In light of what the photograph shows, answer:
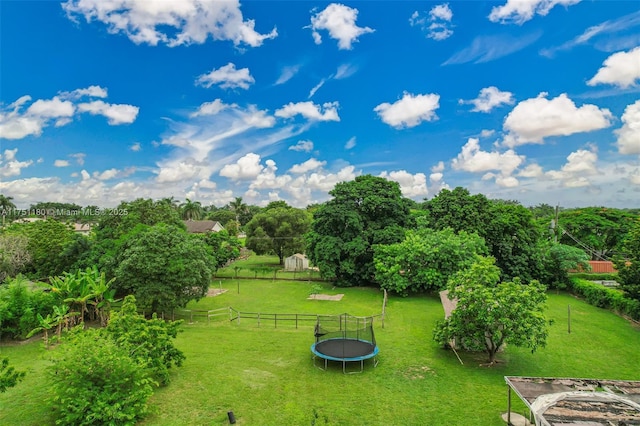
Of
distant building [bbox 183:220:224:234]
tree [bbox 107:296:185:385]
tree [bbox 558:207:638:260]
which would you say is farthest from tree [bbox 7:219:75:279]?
tree [bbox 558:207:638:260]

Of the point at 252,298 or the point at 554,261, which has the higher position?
the point at 554,261

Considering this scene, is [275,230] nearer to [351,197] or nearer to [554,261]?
[351,197]

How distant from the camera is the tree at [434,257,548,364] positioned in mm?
13805

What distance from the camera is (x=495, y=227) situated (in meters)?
31.8

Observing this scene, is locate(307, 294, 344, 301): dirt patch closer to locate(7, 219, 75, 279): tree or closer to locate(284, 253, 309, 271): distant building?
locate(284, 253, 309, 271): distant building

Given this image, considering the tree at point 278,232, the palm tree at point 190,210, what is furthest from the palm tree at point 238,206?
the tree at point 278,232

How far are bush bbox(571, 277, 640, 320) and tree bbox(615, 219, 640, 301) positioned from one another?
1180mm

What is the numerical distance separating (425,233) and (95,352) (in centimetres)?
2467

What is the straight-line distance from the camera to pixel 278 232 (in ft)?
146

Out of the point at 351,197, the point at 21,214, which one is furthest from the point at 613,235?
the point at 21,214

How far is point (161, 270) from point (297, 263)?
2278 cm

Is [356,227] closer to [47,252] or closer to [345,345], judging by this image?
[345,345]

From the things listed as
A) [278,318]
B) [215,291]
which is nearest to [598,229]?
[278,318]

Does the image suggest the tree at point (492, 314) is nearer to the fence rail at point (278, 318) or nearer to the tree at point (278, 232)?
the fence rail at point (278, 318)
